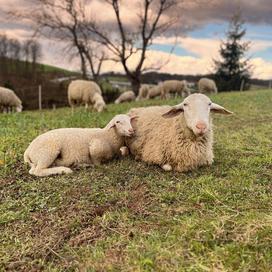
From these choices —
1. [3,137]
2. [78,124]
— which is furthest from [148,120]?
[78,124]

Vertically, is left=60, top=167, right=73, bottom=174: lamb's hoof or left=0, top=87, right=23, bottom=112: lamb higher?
left=60, top=167, right=73, bottom=174: lamb's hoof

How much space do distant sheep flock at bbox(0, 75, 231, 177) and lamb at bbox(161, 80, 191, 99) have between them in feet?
67.4

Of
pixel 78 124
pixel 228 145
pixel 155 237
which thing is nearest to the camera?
pixel 155 237

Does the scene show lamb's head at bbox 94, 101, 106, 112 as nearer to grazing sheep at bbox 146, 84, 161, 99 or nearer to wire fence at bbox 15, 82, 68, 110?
wire fence at bbox 15, 82, 68, 110

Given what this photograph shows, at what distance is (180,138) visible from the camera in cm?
584

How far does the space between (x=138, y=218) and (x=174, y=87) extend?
929 inches

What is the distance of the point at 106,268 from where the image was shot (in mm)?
3305

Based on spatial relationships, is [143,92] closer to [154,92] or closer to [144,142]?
[154,92]

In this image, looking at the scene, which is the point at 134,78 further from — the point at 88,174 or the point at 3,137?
the point at 88,174

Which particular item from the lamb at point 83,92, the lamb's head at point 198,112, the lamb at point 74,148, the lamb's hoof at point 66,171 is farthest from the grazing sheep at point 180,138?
the lamb at point 83,92

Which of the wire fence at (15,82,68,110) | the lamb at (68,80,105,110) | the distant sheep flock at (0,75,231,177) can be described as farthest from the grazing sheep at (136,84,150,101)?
the distant sheep flock at (0,75,231,177)

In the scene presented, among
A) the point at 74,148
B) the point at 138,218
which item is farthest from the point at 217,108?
the point at 138,218

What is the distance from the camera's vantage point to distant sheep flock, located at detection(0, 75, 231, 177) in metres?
5.64

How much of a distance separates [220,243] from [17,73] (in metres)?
46.7
